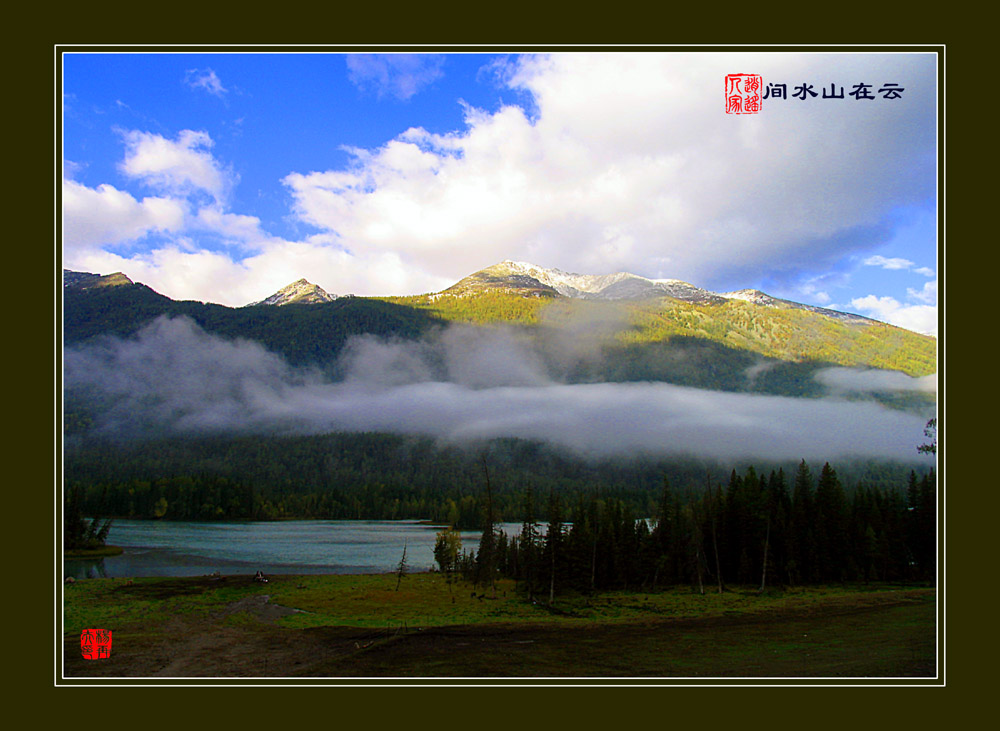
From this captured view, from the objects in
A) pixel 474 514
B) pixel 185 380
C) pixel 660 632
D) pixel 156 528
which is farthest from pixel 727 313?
pixel 185 380

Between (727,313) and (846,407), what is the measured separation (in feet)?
102

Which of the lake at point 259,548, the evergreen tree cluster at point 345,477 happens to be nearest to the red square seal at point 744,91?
the evergreen tree cluster at point 345,477

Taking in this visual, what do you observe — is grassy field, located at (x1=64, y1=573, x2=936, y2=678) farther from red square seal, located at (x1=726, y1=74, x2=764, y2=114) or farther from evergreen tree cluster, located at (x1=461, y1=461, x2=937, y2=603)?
red square seal, located at (x1=726, y1=74, x2=764, y2=114)

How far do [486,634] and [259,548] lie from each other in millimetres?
20654

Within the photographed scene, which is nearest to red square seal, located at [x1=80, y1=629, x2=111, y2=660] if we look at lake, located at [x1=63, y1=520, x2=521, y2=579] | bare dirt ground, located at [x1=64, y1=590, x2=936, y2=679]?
bare dirt ground, located at [x1=64, y1=590, x2=936, y2=679]

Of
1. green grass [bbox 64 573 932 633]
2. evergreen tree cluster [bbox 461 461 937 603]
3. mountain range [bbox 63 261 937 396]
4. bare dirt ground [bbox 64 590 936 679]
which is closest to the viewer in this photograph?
bare dirt ground [bbox 64 590 936 679]

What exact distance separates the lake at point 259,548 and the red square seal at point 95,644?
468 centimetres

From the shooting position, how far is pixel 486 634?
1136 cm

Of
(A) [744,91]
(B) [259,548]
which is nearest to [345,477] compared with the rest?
(B) [259,548]

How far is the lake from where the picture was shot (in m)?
19.4

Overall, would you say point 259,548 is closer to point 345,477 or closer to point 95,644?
point 95,644

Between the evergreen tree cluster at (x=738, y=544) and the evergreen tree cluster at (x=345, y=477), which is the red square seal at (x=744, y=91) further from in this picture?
the evergreen tree cluster at (x=345, y=477)

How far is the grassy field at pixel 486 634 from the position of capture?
9.66m

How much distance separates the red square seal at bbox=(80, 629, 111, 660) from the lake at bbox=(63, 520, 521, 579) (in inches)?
184
